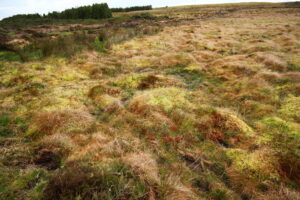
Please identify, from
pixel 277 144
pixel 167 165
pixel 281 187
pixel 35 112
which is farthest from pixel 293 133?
pixel 35 112

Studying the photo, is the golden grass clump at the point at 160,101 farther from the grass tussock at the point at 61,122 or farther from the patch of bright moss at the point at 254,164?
the patch of bright moss at the point at 254,164

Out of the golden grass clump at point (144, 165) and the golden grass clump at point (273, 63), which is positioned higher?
the golden grass clump at point (273, 63)

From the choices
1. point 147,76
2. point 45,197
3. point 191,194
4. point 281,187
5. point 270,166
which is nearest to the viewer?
point 45,197

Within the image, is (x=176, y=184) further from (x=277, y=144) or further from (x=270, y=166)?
(x=277, y=144)

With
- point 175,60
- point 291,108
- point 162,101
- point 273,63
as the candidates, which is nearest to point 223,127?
point 162,101

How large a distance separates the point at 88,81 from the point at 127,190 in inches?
293

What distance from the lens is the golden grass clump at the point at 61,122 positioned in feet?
16.4

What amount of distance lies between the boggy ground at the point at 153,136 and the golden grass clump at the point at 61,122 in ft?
0.10

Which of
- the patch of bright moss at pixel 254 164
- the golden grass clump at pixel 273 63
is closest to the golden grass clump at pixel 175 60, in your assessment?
the golden grass clump at pixel 273 63

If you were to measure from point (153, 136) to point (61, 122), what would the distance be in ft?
9.12

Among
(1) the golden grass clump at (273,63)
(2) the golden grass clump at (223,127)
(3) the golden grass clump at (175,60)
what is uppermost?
(3) the golden grass clump at (175,60)

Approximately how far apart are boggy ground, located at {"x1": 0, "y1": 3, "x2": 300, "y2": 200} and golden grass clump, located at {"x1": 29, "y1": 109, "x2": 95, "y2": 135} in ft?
0.10

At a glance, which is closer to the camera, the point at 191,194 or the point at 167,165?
the point at 191,194

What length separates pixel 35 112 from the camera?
5816 millimetres
